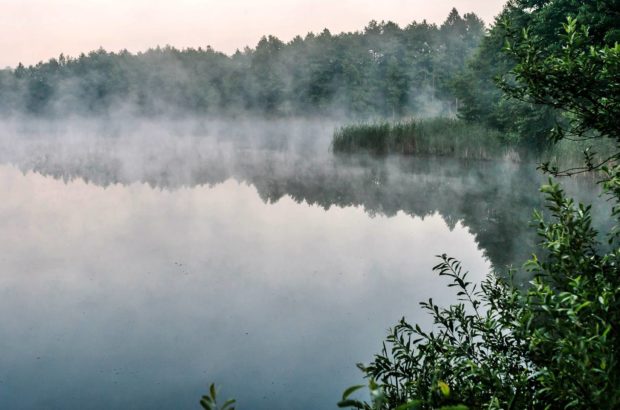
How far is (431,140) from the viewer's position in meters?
21.1

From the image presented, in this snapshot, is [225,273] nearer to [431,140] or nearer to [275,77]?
[431,140]

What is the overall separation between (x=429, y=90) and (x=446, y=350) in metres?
51.6

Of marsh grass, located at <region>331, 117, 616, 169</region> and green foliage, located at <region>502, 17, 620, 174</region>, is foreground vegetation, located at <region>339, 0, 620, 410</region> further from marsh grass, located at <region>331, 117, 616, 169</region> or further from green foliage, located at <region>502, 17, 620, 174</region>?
marsh grass, located at <region>331, 117, 616, 169</region>

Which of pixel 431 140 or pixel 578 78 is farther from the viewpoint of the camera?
pixel 431 140

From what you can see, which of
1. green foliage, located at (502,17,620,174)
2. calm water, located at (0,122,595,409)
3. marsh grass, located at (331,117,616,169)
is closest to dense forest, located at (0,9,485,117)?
marsh grass, located at (331,117,616,169)

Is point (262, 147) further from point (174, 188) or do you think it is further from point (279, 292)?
point (279, 292)

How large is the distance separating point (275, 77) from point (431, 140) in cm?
3992

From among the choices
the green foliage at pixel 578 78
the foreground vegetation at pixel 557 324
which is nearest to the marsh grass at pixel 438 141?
the green foliage at pixel 578 78

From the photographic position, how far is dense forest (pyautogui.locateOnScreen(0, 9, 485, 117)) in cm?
5266

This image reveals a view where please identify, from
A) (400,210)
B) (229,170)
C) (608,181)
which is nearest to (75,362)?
(608,181)

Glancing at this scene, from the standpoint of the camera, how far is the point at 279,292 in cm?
732

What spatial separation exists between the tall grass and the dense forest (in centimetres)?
2792

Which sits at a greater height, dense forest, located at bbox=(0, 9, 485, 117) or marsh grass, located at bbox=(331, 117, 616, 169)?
dense forest, located at bbox=(0, 9, 485, 117)

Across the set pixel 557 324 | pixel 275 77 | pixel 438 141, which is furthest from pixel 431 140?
pixel 275 77
